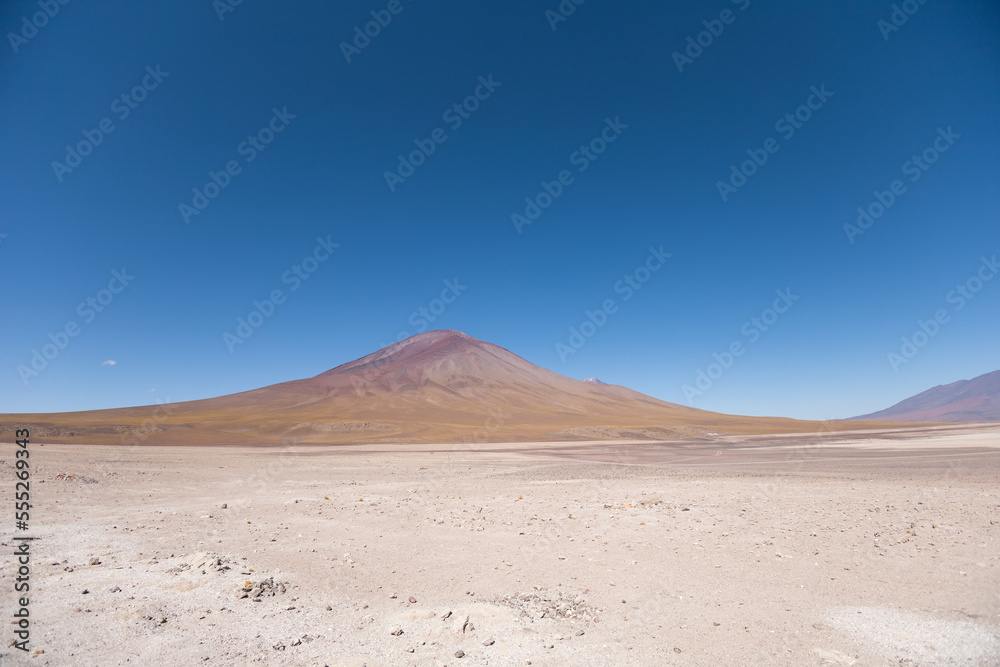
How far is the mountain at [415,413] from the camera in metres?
57.2

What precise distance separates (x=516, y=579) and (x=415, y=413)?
3758 inches

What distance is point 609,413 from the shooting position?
123 meters

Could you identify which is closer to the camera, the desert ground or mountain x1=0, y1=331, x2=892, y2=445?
A: the desert ground

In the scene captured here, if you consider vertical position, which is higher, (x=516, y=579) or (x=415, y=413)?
(x=415, y=413)

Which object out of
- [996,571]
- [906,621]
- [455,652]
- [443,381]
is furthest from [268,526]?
[443,381]

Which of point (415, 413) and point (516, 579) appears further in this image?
point (415, 413)

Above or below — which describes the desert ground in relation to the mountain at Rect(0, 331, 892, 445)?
below

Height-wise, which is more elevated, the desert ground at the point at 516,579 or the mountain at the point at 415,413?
the mountain at the point at 415,413

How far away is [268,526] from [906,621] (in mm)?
11321

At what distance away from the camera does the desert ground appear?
5129 millimetres

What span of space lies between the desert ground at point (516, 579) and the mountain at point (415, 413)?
1744 inches

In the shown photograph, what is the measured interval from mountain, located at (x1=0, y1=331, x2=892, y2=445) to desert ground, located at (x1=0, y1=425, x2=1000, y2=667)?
44.3 metres

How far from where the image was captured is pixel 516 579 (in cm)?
733

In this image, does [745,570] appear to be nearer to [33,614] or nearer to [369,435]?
[33,614]
